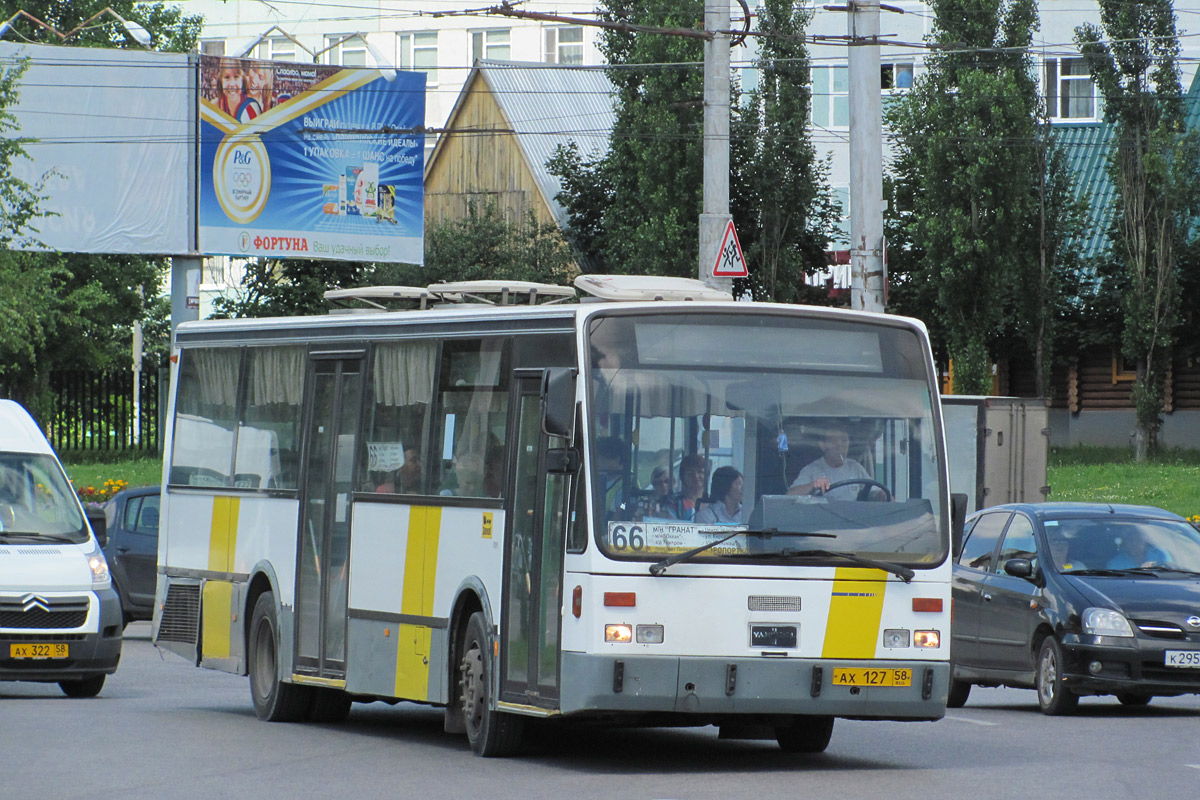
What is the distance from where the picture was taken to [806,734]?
1271cm

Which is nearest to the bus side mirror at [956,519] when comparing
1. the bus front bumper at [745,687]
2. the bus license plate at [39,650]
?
the bus front bumper at [745,687]

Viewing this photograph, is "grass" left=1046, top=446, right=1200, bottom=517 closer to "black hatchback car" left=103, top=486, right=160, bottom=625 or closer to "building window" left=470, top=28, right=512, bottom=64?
"black hatchback car" left=103, top=486, right=160, bottom=625

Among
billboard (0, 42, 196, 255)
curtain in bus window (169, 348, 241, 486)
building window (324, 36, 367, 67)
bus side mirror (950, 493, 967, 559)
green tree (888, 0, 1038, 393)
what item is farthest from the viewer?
building window (324, 36, 367, 67)

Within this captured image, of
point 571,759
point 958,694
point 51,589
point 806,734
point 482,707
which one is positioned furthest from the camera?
point 958,694

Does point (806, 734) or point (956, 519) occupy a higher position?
point (956, 519)

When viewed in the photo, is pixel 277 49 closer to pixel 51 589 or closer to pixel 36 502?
pixel 36 502

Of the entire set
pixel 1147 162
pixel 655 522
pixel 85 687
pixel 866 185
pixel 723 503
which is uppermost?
pixel 1147 162

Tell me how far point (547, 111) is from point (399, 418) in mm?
43548

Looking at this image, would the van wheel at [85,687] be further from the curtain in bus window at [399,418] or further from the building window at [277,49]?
the building window at [277,49]

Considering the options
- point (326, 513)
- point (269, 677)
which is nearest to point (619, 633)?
point (326, 513)

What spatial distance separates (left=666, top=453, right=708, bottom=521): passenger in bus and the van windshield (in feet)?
23.5

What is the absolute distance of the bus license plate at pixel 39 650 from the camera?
52.5ft

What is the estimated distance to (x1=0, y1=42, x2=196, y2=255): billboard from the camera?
37.7 m

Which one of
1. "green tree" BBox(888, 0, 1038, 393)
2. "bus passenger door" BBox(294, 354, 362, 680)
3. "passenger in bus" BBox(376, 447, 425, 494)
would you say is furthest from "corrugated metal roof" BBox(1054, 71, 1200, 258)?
"passenger in bus" BBox(376, 447, 425, 494)
